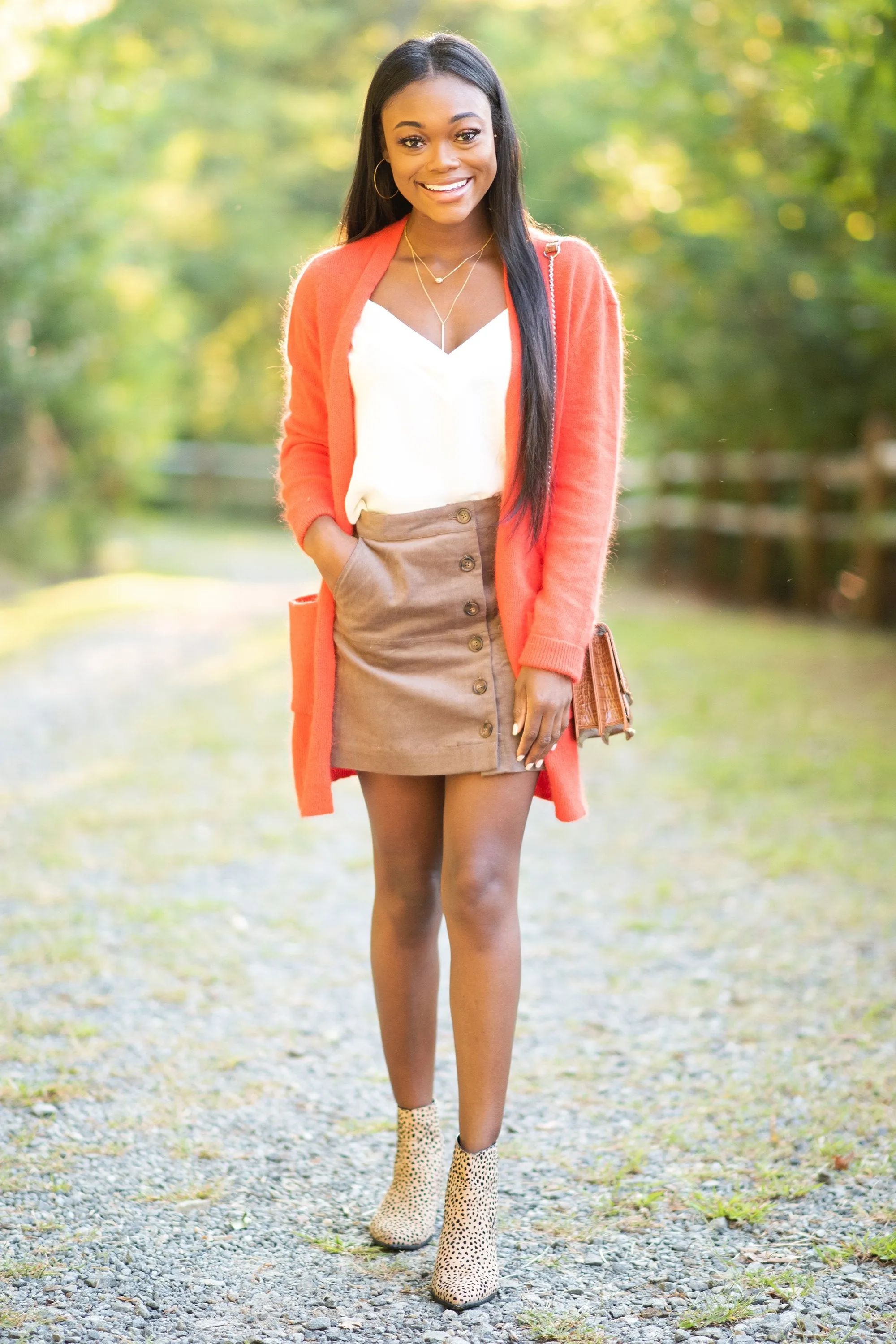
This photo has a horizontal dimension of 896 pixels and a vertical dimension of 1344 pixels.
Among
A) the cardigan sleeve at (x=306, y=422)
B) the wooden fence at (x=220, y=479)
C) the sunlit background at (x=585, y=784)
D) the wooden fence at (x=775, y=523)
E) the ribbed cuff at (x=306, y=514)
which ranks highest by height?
the cardigan sleeve at (x=306, y=422)

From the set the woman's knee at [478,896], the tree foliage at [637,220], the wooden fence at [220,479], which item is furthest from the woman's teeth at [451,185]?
the wooden fence at [220,479]

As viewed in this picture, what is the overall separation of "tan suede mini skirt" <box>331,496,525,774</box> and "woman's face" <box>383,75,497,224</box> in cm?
49

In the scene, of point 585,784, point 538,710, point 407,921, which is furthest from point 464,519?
point 585,784

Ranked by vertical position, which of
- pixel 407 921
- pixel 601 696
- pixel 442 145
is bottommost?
pixel 407 921

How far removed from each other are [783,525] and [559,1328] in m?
11.5

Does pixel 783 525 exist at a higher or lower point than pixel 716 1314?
lower

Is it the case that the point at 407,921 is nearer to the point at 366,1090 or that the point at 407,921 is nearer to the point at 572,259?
the point at 366,1090

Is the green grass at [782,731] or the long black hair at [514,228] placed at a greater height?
the long black hair at [514,228]

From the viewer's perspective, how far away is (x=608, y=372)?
236 cm

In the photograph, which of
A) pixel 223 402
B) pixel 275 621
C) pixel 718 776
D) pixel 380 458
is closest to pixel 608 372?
pixel 380 458

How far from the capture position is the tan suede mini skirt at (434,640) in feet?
7.72

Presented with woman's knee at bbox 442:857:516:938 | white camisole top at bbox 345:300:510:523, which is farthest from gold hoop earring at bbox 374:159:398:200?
woman's knee at bbox 442:857:516:938

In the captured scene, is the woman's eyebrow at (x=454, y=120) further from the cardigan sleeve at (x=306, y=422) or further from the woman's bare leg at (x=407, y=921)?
the woman's bare leg at (x=407, y=921)

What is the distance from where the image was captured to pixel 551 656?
2307mm
